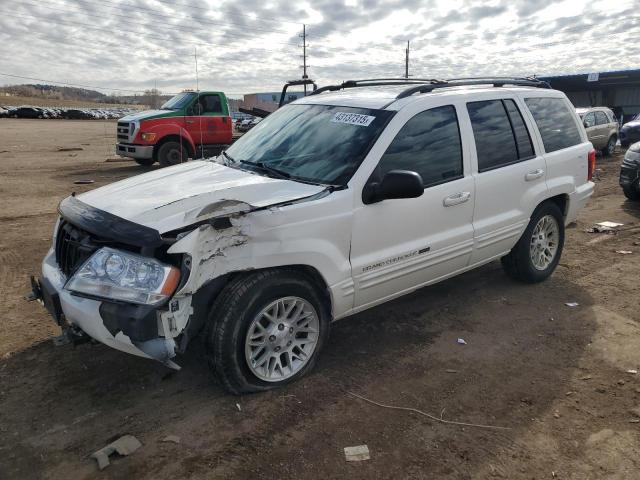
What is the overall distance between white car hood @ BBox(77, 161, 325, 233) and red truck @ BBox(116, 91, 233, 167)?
33.1ft

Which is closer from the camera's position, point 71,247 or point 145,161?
point 71,247

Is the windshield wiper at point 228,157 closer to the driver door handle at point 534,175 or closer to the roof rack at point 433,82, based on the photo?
the roof rack at point 433,82

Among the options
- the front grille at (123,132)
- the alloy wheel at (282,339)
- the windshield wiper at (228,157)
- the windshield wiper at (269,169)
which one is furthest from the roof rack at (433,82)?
the front grille at (123,132)

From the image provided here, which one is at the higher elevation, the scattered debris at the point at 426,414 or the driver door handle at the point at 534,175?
the driver door handle at the point at 534,175

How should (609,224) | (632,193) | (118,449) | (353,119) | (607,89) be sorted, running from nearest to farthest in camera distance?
(118,449)
(353,119)
(609,224)
(632,193)
(607,89)

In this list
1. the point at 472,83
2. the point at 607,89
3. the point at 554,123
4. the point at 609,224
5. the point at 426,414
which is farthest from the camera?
the point at 607,89

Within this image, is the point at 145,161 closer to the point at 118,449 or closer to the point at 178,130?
the point at 178,130

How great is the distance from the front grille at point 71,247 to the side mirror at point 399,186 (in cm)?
176

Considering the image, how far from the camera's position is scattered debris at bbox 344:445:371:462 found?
276cm

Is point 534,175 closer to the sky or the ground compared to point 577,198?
closer to the sky

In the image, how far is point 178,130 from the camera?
1402cm

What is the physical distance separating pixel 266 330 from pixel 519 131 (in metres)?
3.05

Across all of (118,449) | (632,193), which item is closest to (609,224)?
(632,193)

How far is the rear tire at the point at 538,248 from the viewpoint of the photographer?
16.5 ft
